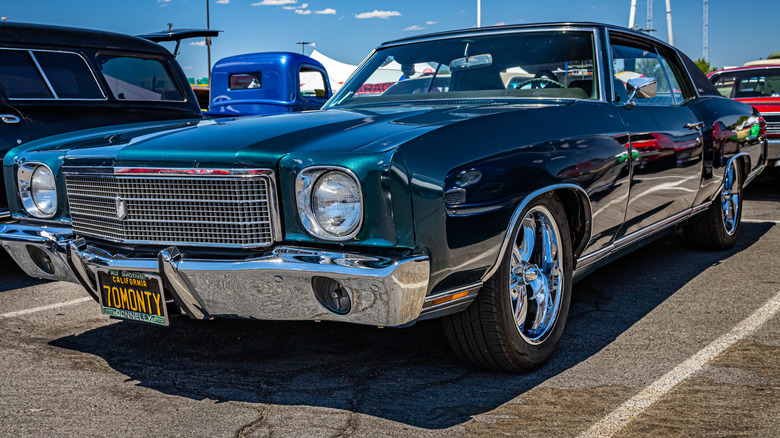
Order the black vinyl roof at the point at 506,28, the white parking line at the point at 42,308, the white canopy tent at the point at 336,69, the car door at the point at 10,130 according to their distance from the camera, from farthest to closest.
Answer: the white canopy tent at the point at 336,69 → the car door at the point at 10,130 → the white parking line at the point at 42,308 → the black vinyl roof at the point at 506,28

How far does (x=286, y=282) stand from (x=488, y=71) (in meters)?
1.92

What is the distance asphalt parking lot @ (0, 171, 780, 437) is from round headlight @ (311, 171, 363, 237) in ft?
2.18

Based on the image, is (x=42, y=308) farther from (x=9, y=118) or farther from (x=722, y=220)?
(x=722, y=220)

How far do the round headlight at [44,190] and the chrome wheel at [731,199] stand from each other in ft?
13.9

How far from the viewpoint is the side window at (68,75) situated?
18.2 feet

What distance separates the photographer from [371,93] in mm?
4160

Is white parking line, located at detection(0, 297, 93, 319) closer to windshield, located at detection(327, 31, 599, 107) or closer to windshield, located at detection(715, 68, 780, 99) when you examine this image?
windshield, located at detection(327, 31, 599, 107)

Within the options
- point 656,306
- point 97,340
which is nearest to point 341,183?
point 97,340

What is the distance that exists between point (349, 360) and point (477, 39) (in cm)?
185

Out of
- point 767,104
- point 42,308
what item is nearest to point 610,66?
point 42,308

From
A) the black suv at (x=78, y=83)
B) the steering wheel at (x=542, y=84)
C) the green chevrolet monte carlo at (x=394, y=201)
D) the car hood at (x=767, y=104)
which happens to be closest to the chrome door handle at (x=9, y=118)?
the black suv at (x=78, y=83)

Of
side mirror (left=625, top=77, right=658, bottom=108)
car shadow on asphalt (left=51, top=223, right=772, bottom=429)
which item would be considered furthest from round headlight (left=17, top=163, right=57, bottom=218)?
side mirror (left=625, top=77, right=658, bottom=108)

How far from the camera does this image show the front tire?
9.29 ft

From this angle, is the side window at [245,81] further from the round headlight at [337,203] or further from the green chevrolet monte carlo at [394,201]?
the round headlight at [337,203]
